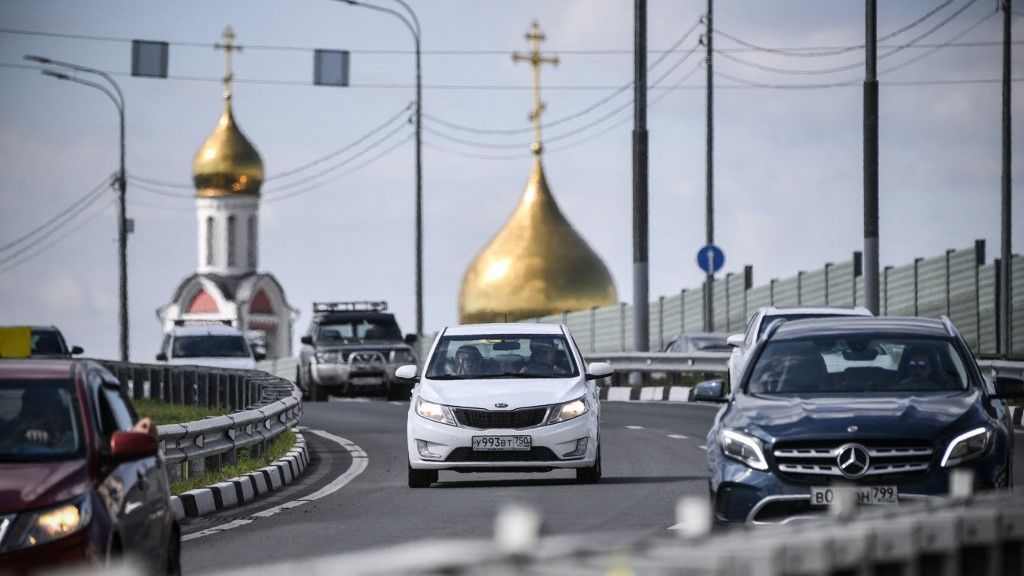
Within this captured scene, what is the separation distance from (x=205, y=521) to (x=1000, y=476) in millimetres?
6485

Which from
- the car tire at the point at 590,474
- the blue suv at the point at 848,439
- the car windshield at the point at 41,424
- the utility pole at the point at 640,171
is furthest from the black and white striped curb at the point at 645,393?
the car windshield at the point at 41,424

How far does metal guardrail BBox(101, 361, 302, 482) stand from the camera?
1792 centimetres

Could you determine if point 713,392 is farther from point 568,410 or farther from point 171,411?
point 171,411

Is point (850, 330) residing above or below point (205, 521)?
above

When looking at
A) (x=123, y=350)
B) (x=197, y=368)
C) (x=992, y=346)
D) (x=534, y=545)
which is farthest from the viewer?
(x=123, y=350)

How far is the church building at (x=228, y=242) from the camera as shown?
11719 centimetres

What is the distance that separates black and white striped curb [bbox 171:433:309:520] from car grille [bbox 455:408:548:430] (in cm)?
197

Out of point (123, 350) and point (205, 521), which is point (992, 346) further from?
point (205, 521)

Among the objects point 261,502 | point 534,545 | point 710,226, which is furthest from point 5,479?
point 710,226

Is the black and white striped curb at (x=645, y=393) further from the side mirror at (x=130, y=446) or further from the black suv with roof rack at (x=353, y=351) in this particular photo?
the side mirror at (x=130, y=446)

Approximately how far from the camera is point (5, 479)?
853 centimetres

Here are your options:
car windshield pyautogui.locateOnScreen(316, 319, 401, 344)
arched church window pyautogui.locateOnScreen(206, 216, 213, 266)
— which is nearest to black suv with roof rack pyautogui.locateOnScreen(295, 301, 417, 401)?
car windshield pyautogui.locateOnScreen(316, 319, 401, 344)

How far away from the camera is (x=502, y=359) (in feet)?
64.5

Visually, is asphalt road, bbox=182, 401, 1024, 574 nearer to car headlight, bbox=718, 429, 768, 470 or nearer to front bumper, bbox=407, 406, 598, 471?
front bumper, bbox=407, 406, 598, 471
